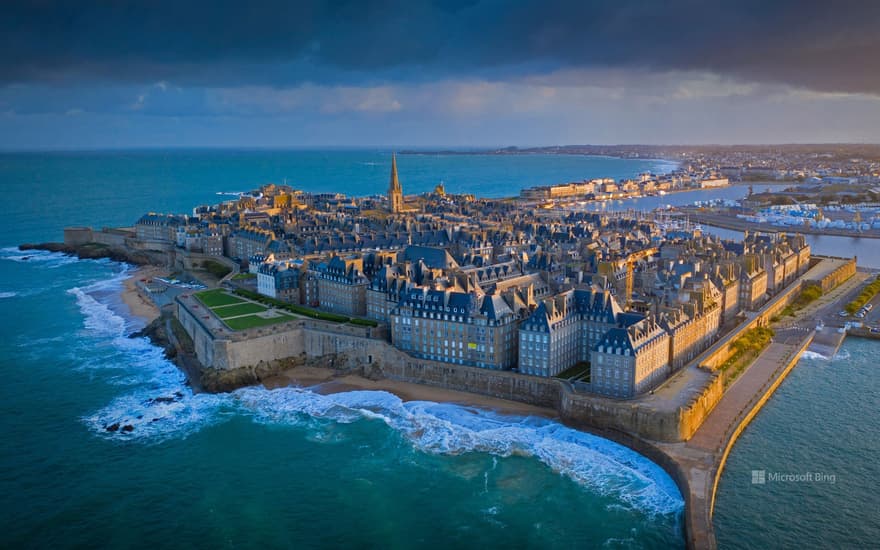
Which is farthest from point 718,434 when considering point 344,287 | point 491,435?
point 344,287

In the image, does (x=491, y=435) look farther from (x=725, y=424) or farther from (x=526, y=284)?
(x=526, y=284)

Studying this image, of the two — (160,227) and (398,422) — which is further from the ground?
(160,227)

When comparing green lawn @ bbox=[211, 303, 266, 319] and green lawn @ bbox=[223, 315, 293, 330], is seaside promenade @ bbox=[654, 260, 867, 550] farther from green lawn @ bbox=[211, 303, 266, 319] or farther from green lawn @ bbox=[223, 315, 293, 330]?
green lawn @ bbox=[211, 303, 266, 319]

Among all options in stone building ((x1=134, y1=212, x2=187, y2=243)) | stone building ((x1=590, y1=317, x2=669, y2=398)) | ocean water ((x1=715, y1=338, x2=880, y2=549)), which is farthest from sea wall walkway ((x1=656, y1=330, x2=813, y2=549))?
stone building ((x1=134, y1=212, x2=187, y2=243))

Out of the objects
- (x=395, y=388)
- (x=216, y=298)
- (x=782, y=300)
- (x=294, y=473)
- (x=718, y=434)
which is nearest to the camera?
(x=294, y=473)

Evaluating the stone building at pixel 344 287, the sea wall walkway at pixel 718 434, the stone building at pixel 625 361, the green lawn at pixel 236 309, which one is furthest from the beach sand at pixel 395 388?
the sea wall walkway at pixel 718 434

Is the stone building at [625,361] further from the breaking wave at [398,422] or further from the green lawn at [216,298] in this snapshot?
the green lawn at [216,298]

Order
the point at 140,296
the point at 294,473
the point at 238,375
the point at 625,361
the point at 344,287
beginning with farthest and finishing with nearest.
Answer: the point at 140,296
the point at 344,287
the point at 238,375
the point at 625,361
the point at 294,473
